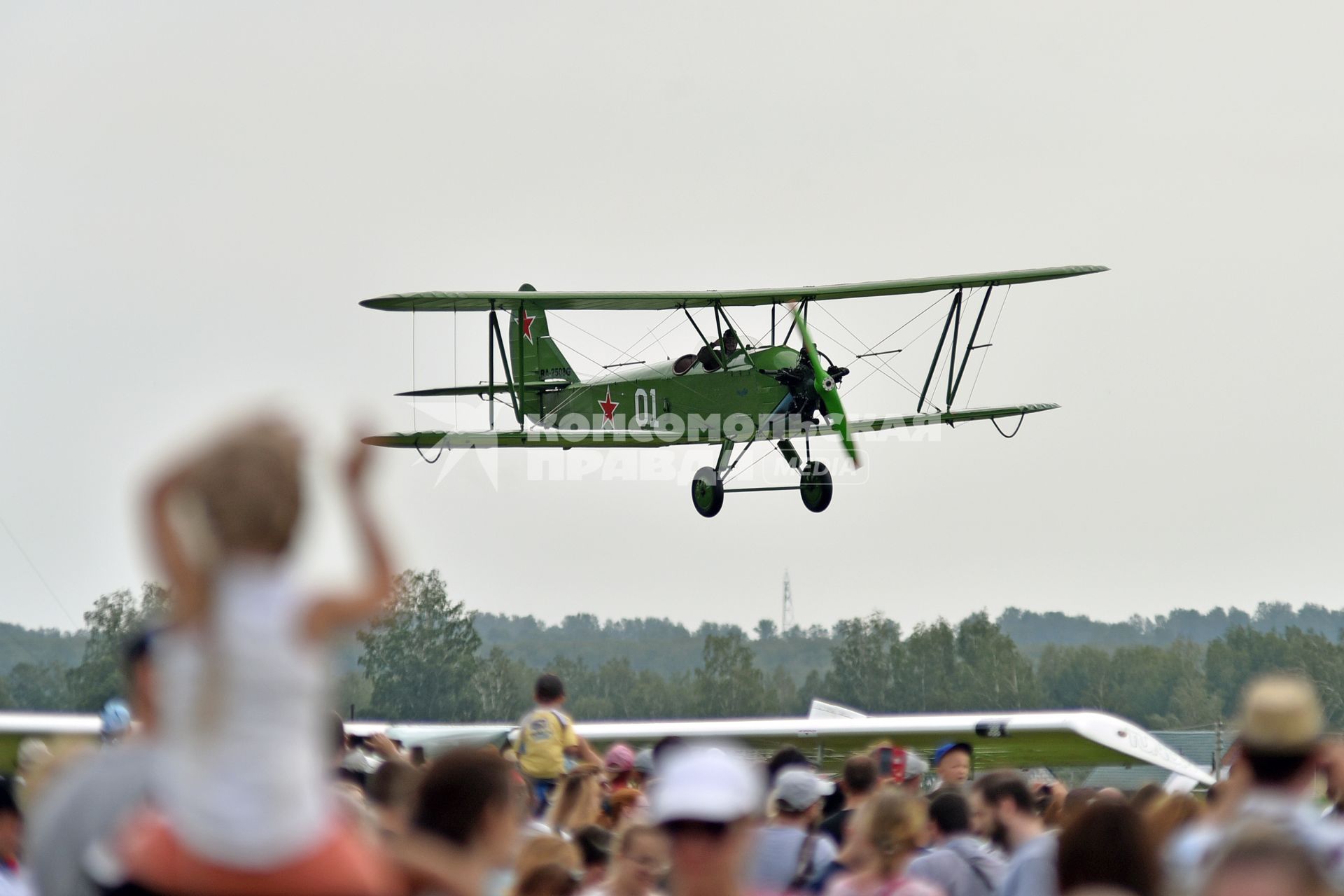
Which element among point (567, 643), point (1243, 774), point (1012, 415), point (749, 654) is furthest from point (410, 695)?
point (1243, 774)

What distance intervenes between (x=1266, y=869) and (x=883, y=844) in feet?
7.18

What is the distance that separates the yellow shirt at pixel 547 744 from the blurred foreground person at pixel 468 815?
6.06 metres

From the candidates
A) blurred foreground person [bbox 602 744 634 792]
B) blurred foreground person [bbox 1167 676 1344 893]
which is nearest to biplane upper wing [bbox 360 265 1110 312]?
blurred foreground person [bbox 602 744 634 792]

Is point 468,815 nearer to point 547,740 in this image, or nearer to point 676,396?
point 547,740

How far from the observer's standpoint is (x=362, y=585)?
2.94 meters

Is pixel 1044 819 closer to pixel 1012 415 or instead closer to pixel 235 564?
pixel 235 564

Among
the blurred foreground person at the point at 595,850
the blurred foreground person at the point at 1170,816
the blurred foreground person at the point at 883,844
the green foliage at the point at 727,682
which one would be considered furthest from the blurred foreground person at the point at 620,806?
the green foliage at the point at 727,682

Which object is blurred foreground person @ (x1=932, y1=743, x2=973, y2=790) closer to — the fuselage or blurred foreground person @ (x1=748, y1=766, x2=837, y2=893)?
blurred foreground person @ (x1=748, y1=766, x2=837, y2=893)

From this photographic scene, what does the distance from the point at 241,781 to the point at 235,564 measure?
0.36 metres

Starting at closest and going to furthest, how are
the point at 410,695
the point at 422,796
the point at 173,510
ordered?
the point at 173,510 → the point at 422,796 → the point at 410,695

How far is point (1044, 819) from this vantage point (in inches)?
342

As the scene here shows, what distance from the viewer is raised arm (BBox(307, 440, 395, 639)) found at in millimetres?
2906

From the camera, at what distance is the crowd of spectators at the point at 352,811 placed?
2.89 meters

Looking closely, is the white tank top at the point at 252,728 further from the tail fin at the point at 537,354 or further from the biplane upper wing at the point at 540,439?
the tail fin at the point at 537,354
